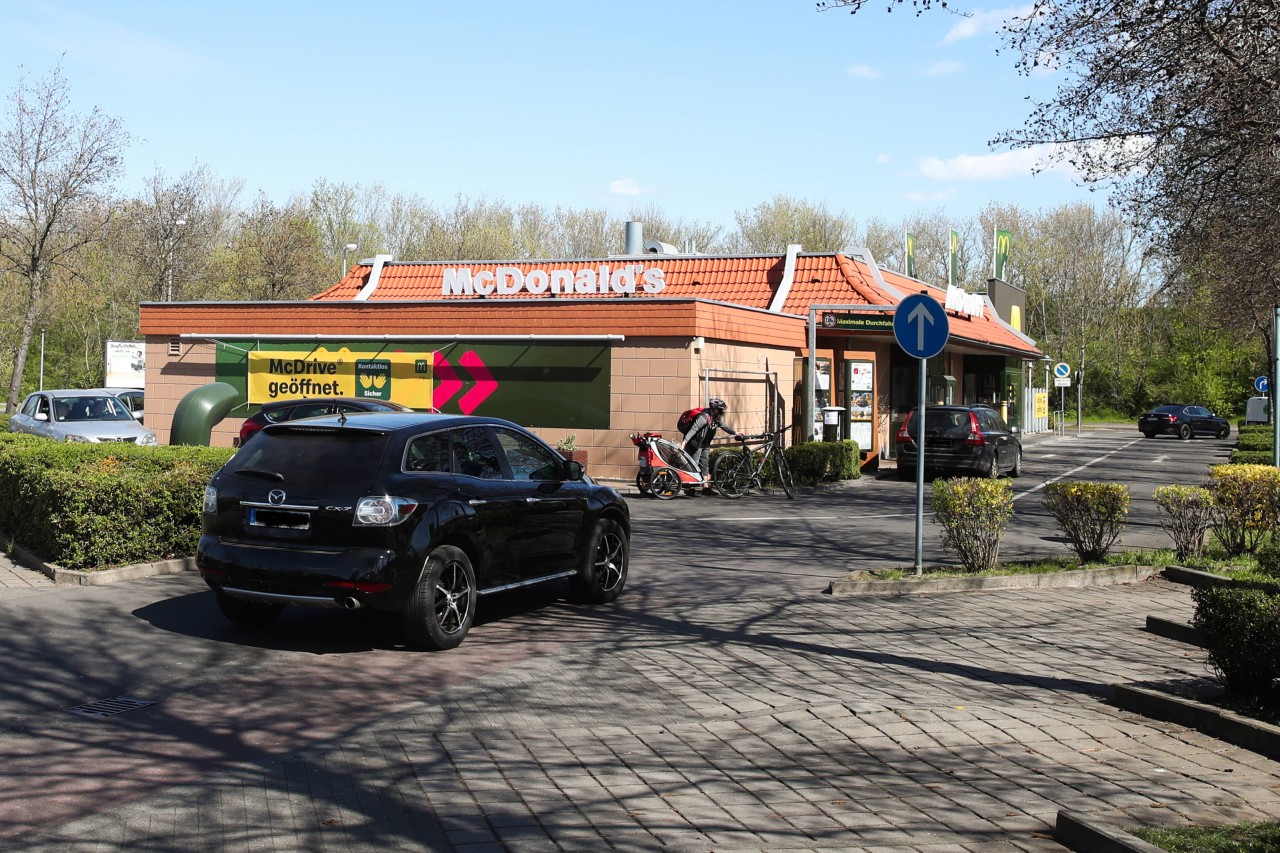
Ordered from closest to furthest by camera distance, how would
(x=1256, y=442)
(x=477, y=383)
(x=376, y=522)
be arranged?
(x=376, y=522) < (x=477, y=383) < (x=1256, y=442)

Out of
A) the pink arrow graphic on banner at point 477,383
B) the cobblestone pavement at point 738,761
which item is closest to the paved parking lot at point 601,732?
the cobblestone pavement at point 738,761

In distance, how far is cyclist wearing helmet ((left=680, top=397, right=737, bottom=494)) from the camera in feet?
66.9

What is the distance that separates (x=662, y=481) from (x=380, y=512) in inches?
503

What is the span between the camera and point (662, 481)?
20453 mm

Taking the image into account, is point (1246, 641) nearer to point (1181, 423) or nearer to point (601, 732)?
point (601, 732)

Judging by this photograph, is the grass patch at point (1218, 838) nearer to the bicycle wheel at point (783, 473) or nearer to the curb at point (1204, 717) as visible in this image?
the curb at point (1204, 717)

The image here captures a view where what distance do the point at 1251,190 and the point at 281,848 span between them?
13.8 metres

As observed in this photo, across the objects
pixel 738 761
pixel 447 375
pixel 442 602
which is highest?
pixel 447 375

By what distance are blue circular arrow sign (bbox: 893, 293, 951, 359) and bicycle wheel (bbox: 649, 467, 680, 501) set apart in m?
8.77

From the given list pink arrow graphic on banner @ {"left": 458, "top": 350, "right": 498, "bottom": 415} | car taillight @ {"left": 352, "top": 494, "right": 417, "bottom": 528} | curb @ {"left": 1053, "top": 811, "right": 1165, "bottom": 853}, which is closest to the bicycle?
pink arrow graphic on banner @ {"left": 458, "top": 350, "right": 498, "bottom": 415}

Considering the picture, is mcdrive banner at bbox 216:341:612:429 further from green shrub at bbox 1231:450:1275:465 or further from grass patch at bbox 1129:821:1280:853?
grass patch at bbox 1129:821:1280:853

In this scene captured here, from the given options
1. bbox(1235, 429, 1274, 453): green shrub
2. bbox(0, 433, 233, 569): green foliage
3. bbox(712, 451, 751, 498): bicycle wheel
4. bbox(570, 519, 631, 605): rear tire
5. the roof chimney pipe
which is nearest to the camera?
bbox(570, 519, 631, 605): rear tire

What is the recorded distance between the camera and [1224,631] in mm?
6473

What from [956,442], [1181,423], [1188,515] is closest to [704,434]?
[956,442]
